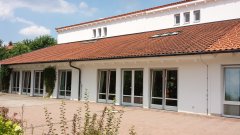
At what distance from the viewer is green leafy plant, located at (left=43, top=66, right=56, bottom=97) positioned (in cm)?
2412

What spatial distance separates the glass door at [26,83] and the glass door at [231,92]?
1938cm

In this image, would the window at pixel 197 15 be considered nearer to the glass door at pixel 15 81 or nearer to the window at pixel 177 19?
the window at pixel 177 19

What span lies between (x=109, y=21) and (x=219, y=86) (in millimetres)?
16711

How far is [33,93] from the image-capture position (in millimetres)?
26844

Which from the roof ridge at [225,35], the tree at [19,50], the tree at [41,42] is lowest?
the roof ridge at [225,35]

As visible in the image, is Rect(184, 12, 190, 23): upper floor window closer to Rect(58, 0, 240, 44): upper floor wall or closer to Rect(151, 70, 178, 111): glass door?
Rect(58, 0, 240, 44): upper floor wall

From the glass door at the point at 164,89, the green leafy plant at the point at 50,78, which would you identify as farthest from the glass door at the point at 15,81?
the glass door at the point at 164,89

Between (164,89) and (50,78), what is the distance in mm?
11396

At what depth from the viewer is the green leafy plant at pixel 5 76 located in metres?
29.9

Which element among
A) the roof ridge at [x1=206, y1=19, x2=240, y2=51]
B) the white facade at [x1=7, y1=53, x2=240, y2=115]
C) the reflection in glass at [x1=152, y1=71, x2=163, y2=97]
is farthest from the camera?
the reflection in glass at [x1=152, y1=71, x2=163, y2=97]

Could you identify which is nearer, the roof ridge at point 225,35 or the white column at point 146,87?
the roof ridge at point 225,35

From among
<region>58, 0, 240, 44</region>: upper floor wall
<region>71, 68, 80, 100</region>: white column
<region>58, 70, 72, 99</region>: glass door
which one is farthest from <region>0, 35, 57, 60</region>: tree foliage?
<region>71, 68, 80, 100</region>: white column

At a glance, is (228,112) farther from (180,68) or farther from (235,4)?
(235,4)

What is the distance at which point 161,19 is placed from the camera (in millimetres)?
24453
